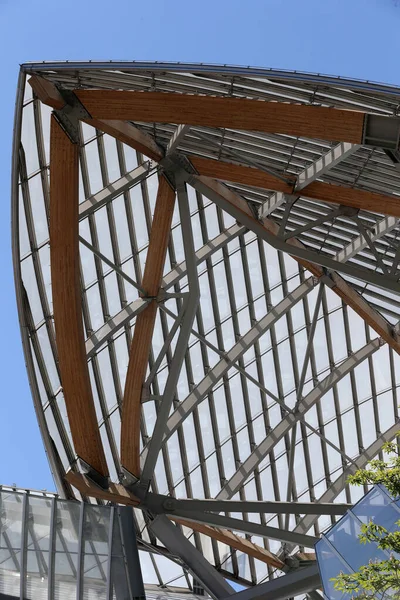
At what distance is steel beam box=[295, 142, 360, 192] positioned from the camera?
2240cm

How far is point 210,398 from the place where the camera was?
121 ft

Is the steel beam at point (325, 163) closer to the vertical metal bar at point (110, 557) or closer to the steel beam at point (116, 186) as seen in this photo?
the steel beam at point (116, 186)

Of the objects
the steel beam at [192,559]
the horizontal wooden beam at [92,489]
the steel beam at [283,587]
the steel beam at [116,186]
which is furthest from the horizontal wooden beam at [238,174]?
the steel beam at [283,587]

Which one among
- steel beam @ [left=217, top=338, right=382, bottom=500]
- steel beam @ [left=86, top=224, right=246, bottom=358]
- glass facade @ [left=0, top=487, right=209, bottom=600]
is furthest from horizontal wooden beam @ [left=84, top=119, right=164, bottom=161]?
steel beam @ [left=217, top=338, right=382, bottom=500]

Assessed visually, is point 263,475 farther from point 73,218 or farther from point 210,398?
point 73,218

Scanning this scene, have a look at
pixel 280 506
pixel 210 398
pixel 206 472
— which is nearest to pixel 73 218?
pixel 280 506

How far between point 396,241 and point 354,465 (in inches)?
541

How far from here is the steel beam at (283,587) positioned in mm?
26797

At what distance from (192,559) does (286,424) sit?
1202cm

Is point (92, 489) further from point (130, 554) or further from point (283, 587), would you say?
point (283, 587)

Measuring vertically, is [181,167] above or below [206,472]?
below

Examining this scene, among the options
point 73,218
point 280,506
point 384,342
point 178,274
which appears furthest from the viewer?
point 384,342

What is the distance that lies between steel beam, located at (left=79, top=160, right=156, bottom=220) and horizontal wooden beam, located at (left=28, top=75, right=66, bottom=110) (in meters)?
8.79

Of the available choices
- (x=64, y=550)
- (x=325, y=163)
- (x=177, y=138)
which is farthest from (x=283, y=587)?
(x=177, y=138)
